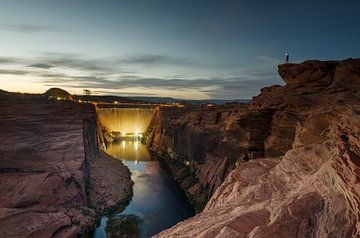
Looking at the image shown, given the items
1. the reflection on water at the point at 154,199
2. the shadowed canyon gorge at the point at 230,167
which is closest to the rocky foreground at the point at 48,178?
the shadowed canyon gorge at the point at 230,167

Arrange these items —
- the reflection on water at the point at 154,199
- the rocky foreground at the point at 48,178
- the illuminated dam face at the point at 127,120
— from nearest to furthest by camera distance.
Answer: the rocky foreground at the point at 48,178
the reflection on water at the point at 154,199
the illuminated dam face at the point at 127,120

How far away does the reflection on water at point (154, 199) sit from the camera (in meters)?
32.3

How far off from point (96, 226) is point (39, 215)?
19.7ft

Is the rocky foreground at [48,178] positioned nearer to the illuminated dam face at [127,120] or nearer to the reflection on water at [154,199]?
the reflection on water at [154,199]

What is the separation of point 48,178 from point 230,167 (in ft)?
66.0

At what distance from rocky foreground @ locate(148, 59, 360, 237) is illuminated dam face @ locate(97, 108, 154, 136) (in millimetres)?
60846

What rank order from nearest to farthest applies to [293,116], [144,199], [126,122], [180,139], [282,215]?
1. [282,215]
2. [293,116]
3. [144,199]
4. [180,139]
5. [126,122]

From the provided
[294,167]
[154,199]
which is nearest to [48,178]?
[154,199]

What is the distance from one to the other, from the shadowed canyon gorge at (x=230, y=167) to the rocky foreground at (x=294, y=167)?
0.14 ft

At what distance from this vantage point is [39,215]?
84.1ft

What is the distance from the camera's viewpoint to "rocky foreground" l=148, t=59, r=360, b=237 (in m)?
8.42

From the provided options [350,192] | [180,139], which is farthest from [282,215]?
[180,139]

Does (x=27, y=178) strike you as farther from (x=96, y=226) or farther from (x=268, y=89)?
(x=268, y=89)

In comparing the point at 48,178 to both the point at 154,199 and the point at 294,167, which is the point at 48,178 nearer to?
the point at 154,199
